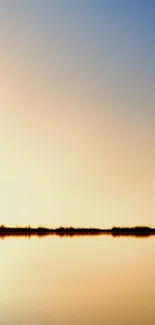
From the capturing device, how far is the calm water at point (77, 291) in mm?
20812

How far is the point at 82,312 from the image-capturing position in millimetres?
21922

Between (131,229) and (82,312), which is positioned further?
(131,229)

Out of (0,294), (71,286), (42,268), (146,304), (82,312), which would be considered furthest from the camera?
(42,268)

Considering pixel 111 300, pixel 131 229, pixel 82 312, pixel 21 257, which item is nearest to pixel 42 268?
pixel 21 257

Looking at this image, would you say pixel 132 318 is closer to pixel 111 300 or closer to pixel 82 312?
pixel 82 312

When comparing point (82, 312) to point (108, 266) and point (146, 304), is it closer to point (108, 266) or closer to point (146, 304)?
point (146, 304)

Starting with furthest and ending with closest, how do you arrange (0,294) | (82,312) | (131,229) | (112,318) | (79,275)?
1. (131,229)
2. (79,275)
3. (0,294)
4. (82,312)
5. (112,318)

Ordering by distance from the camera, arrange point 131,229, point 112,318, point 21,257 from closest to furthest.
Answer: point 112,318 → point 21,257 → point 131,229

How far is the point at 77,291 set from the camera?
26.8 m

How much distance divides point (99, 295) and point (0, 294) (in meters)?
4.04

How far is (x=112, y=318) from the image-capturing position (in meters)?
20.6

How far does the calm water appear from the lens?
20812mm

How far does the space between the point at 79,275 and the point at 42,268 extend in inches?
189

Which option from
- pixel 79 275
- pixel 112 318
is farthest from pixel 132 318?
pixel 79 275
